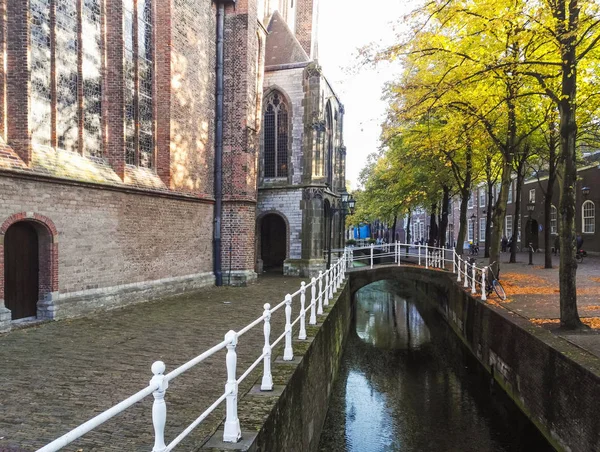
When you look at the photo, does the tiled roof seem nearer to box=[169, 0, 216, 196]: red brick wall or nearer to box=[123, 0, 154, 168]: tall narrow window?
box=[169, 0, 216, 196]: red brick wall

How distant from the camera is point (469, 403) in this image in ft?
30.6

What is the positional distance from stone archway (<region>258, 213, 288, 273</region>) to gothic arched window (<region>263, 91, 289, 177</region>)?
3546 mm

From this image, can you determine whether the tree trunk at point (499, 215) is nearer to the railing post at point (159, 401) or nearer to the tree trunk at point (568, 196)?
the tree trunk at point (568, 196)

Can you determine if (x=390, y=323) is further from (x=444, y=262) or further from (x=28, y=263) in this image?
(x=28, y=263)

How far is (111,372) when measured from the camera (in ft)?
16.8

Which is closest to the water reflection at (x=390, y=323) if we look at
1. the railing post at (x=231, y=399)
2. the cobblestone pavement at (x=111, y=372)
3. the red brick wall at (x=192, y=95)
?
the cobblestone pavement at (x=111, y=372)

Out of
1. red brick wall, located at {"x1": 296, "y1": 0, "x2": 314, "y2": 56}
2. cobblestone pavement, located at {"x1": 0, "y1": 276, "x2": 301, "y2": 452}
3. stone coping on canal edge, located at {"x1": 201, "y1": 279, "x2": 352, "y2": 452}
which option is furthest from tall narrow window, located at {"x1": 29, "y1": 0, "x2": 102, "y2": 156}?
red brick wall, located at {"x1": 296, "y1": 0, "x2": 314, "y2": 56}

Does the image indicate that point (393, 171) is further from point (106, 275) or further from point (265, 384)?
point (265, 384)

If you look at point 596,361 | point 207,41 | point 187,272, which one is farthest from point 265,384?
point 207,41

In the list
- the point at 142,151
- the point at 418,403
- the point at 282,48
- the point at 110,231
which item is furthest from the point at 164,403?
the point at 282,48

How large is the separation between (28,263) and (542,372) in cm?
992

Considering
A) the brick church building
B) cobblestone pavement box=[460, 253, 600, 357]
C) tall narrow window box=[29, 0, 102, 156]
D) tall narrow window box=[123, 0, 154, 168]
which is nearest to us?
cobblestone pavement box=[460, 253, 600, 357]

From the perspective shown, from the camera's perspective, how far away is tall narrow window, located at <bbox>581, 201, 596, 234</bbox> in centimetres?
2561

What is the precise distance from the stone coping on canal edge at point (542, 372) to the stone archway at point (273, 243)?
12120 mm
